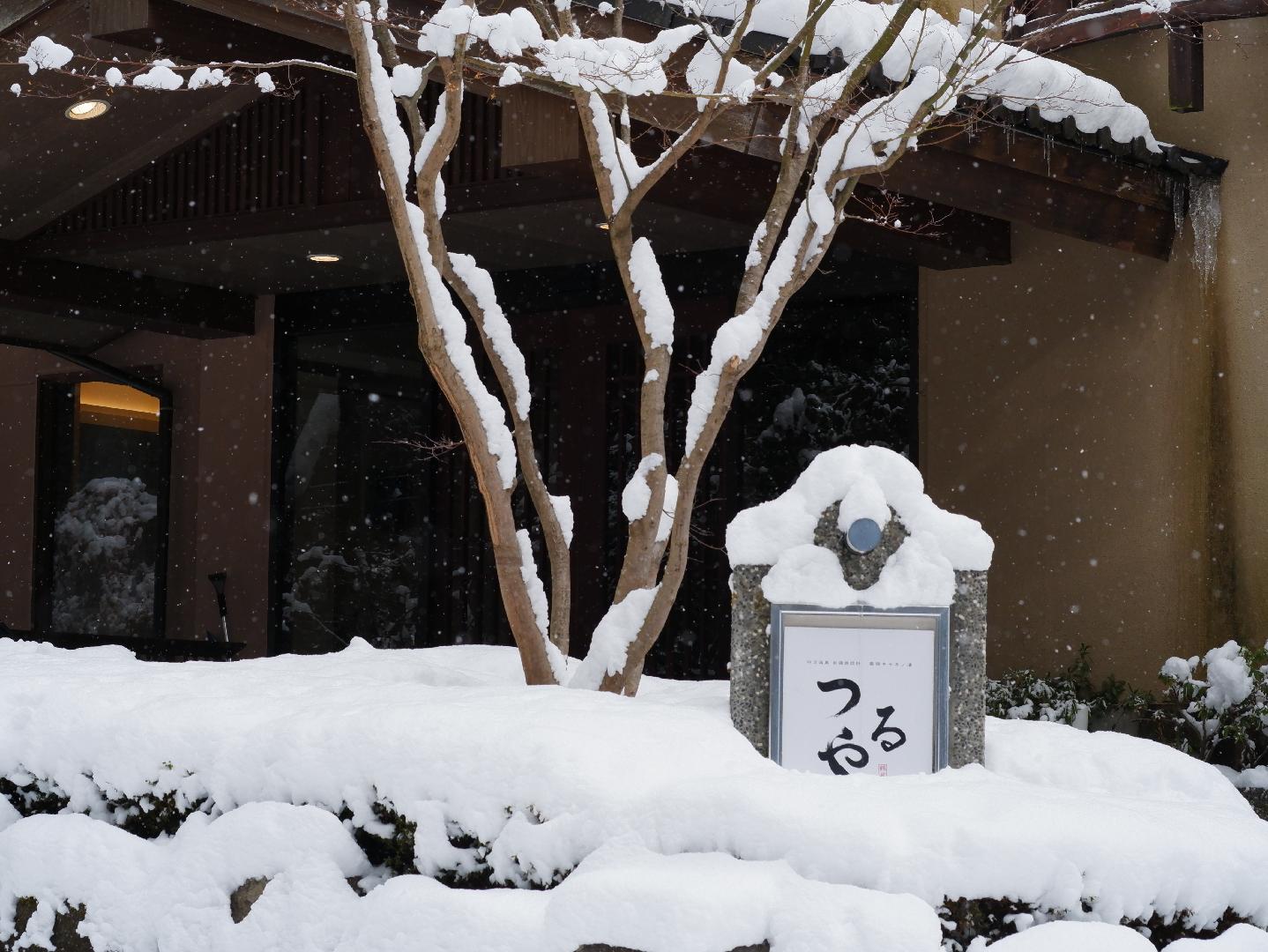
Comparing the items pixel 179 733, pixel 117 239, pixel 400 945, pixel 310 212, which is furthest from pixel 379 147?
pixel 117 239

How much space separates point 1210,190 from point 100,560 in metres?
7.82

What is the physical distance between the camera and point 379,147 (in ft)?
11.7

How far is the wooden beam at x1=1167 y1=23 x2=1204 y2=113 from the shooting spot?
5.86 metres

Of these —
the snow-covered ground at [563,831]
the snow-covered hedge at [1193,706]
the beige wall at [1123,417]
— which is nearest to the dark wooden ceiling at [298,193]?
the beige wall at [1123,417]

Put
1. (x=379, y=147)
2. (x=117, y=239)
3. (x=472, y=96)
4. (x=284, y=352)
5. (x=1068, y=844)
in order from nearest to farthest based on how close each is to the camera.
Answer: (x=1068, y=844)
(x=379, y=147)
(x=472, y=96)
(x=117, y=239)
(x=284, y=352)

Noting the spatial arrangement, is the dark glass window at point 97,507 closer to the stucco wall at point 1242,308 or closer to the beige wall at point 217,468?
the beige wall at point 217,468

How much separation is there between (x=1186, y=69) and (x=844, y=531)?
3828 millimetres

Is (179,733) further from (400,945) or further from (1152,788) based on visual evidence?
(1152,788)

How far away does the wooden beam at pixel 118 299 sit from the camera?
8211 millimetres

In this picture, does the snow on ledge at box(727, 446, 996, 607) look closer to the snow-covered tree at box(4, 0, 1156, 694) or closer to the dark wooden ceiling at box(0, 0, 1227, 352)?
the snow-covered tree at box(4, 0, 1156, 694)

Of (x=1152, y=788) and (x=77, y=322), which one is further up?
(x=77, y=322)

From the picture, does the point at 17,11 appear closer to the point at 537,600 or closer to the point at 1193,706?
the point at 537,600

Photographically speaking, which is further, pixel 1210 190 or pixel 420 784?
pixel 1210 190

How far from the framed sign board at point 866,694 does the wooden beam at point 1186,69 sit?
3.85 metres
